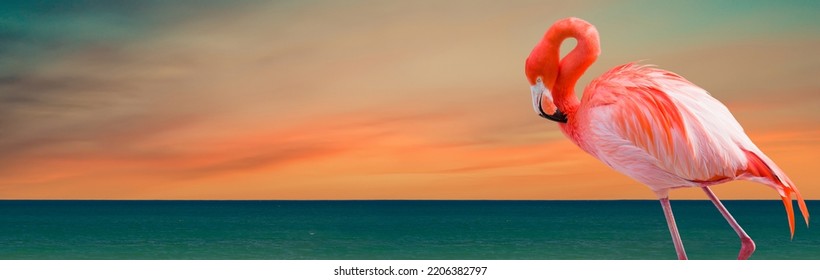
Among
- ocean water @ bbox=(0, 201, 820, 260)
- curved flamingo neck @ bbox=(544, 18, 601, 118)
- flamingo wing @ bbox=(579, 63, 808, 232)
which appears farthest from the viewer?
ocean water @ bbox=(0, 201, 820, 260)

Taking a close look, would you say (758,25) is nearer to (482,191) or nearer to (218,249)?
(482,191)

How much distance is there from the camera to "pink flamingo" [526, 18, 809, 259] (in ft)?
12.6

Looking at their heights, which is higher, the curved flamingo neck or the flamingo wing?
the curved flamingo neck

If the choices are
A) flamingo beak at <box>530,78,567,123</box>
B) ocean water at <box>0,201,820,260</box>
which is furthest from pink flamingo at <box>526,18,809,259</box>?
ocean water at <box>0,201,820,260</box>

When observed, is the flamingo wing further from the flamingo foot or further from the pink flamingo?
the flamingo foot

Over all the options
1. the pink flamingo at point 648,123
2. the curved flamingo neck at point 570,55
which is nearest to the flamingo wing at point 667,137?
the pink flamingo at point 648,123

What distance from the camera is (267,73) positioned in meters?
6.34

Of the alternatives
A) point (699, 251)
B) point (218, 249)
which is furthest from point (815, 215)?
point (218, 249)

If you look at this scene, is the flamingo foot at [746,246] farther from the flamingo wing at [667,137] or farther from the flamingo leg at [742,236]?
the flamingo wing at [667,137]

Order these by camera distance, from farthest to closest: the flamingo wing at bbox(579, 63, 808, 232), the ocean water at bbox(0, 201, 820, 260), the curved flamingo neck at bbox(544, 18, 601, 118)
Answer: the ocean water at bbox(0, 201, 820, 260)
the curved flamingo neck at bbox(544, 18, 601, 118)
the flamingo wing at bbox(579, 63, 808, 232)

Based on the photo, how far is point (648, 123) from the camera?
12.6ft

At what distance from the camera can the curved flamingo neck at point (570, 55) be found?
4.07 m

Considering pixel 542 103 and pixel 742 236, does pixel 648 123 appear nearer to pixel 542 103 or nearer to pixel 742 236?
pixel 542 103

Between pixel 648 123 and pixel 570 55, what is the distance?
1.82 ft
